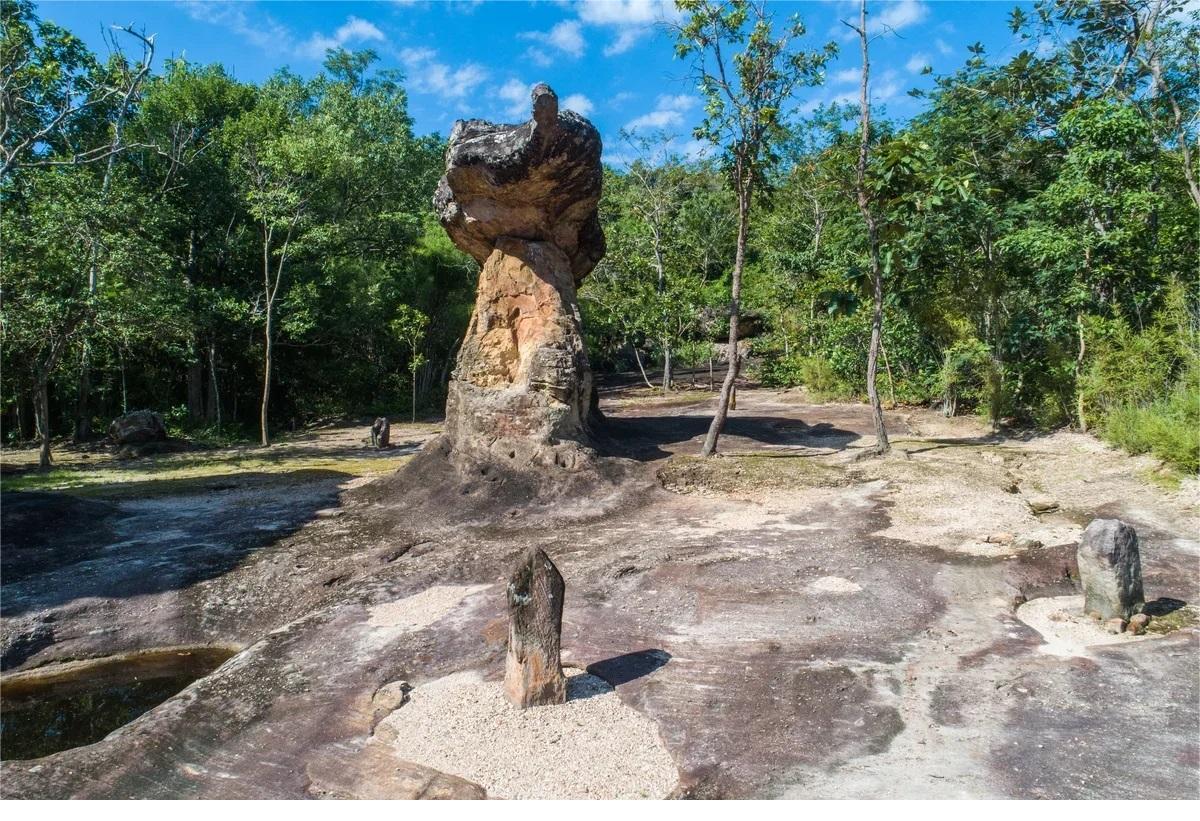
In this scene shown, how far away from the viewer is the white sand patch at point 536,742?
16.1ft

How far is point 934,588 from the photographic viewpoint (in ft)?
25.5

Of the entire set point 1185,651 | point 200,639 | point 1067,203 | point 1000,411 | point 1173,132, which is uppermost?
point 1173,132

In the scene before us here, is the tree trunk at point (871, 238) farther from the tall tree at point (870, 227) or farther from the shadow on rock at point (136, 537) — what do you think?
the shadow on rock at point (136, 537)

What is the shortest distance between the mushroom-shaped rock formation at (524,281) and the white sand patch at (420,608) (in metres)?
3.91

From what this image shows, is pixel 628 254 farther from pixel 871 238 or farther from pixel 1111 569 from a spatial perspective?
pixel 1111 569

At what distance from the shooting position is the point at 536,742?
535cm

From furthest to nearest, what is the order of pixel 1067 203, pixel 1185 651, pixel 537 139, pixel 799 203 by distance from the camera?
pixel 799 203 → pixel 1067 203 → pixel 537 139 → pixel 1185 651

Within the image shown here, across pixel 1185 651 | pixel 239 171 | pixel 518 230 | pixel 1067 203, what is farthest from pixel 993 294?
pixel 239 171

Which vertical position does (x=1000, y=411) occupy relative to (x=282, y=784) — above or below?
above

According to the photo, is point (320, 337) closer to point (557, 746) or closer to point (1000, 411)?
point (1000, 411)

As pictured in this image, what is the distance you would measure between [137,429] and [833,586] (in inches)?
684

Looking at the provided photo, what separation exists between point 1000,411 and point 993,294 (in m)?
2.30

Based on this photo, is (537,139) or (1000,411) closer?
(537,139)

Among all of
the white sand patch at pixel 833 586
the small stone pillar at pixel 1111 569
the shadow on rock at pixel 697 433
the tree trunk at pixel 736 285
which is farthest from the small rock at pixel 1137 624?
the shadow on rock at pixel 697 433
